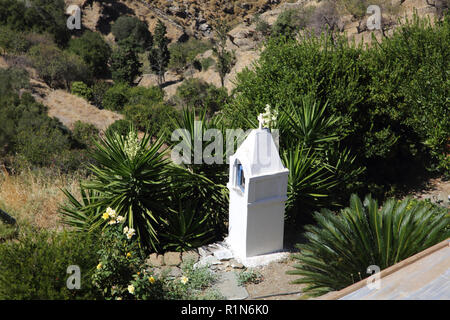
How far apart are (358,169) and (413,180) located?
8.58ft

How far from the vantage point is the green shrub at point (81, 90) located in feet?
102

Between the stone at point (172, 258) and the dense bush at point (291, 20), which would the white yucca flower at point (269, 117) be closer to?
the stone at point (172, 258)

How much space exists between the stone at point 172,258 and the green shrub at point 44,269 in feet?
6.06

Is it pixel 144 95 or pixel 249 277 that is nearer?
pixel 249 277

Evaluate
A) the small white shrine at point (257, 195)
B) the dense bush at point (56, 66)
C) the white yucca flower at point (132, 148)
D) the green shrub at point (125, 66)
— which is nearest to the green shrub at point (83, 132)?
the dense bush at point (56, 66)

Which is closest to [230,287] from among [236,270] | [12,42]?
[236,270]

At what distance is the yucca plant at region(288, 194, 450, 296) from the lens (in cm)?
568

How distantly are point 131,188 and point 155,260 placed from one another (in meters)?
1.22

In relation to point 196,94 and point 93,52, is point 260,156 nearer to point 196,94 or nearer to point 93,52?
point 196,94

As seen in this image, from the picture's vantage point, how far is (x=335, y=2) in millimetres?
38250

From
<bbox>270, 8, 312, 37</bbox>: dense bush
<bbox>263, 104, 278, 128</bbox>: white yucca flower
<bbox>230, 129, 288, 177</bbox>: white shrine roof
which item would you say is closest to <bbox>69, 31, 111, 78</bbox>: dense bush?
<bbox>270, 8, 312, 37</bbox>: dense bush

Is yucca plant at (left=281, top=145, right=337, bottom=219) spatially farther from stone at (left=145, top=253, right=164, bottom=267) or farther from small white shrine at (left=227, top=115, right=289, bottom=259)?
stone at (left=145, top=253, right=164, bottom=267)

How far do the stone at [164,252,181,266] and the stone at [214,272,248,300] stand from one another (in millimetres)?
800

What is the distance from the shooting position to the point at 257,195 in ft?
22.3
